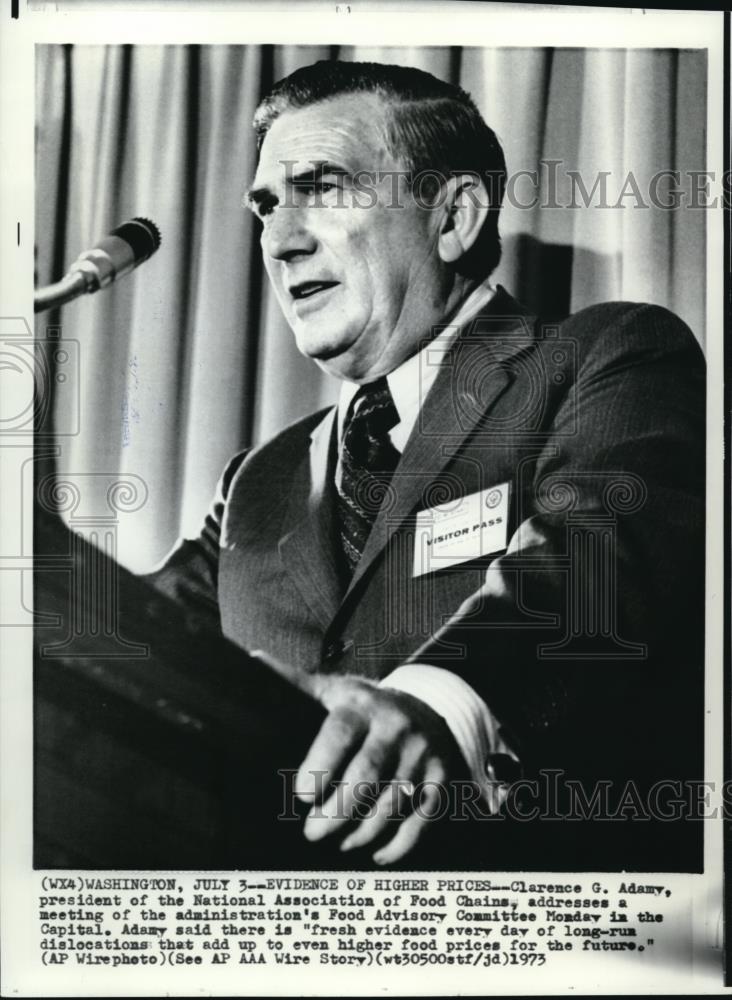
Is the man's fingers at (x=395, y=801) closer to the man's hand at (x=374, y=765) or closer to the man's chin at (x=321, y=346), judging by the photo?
the man's hand at (x=374, y=765)

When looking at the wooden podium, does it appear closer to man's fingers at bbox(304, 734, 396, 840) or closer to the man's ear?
man's fingers at bbox(304, 734, 396, 840)

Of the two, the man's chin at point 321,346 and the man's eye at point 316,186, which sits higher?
the man's eye at point 316,186

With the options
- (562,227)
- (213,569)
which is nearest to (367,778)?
(213,569)

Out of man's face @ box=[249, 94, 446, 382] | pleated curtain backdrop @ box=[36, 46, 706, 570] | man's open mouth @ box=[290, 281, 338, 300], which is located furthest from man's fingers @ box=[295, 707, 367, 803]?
man's open mouth @ box=[290, 281, 338, 300]

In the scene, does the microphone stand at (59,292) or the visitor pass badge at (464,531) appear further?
the microphone stand at (59,292)

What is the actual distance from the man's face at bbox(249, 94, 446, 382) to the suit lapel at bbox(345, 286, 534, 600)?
9 centimetres

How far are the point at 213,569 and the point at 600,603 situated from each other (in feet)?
2.39

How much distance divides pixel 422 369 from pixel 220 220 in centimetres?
49

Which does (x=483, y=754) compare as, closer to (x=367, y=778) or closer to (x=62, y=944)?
(x=367, y=778)

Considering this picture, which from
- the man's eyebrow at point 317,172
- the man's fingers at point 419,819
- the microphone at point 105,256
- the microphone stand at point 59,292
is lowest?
the man's fingers at point 419,819

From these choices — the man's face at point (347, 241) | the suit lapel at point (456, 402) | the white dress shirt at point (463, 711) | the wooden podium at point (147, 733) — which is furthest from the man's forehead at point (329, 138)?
the white dress shirt at point (463, 711)

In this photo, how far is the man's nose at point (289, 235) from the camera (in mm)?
2285

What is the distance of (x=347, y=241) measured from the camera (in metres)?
2.27

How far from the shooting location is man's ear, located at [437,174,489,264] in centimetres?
228
